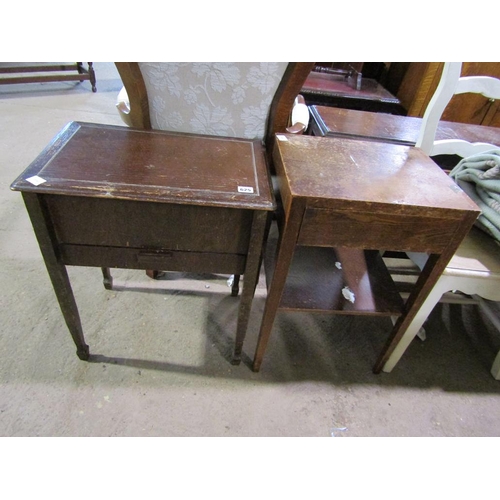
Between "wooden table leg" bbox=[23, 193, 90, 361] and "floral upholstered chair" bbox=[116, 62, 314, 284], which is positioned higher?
"floral upholstered chair" bbox=[116, 62, 314, 284]

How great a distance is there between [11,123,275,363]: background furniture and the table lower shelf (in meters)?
0.18

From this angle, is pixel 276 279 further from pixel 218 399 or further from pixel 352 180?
pixel 218 399

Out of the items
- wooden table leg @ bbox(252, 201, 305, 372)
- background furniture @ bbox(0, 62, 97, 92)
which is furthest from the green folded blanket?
background furniture @ bbox(0, 62, 97, 92)

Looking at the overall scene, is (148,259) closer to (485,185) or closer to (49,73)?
(485,185)

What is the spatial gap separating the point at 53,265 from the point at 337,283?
813 millimetres

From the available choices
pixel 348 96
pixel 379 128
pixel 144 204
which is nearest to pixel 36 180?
pixel 144 204

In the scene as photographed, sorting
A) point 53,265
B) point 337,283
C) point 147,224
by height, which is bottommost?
point 337,283

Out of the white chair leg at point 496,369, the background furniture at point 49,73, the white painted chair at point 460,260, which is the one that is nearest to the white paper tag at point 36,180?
the white painted chair at point 460,260

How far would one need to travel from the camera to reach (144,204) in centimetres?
73

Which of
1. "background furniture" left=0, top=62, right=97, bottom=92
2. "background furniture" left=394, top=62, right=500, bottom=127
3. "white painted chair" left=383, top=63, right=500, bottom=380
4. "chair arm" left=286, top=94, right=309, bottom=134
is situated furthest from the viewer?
"background furniture" left=0, top=62, right=97, bottom=92

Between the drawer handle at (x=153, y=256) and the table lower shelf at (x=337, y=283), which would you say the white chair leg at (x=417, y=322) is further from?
the drawer handle at (x=153, y=256)

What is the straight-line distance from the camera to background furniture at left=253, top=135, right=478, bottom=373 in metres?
0.73

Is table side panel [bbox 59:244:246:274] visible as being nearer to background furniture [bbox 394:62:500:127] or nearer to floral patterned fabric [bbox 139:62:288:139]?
floral patterned fabric [bbox 139:62:288:139]

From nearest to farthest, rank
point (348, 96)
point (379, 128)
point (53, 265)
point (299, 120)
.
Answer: point (53, 265), point (299, 120), point (379, 128), point (348, 96)
